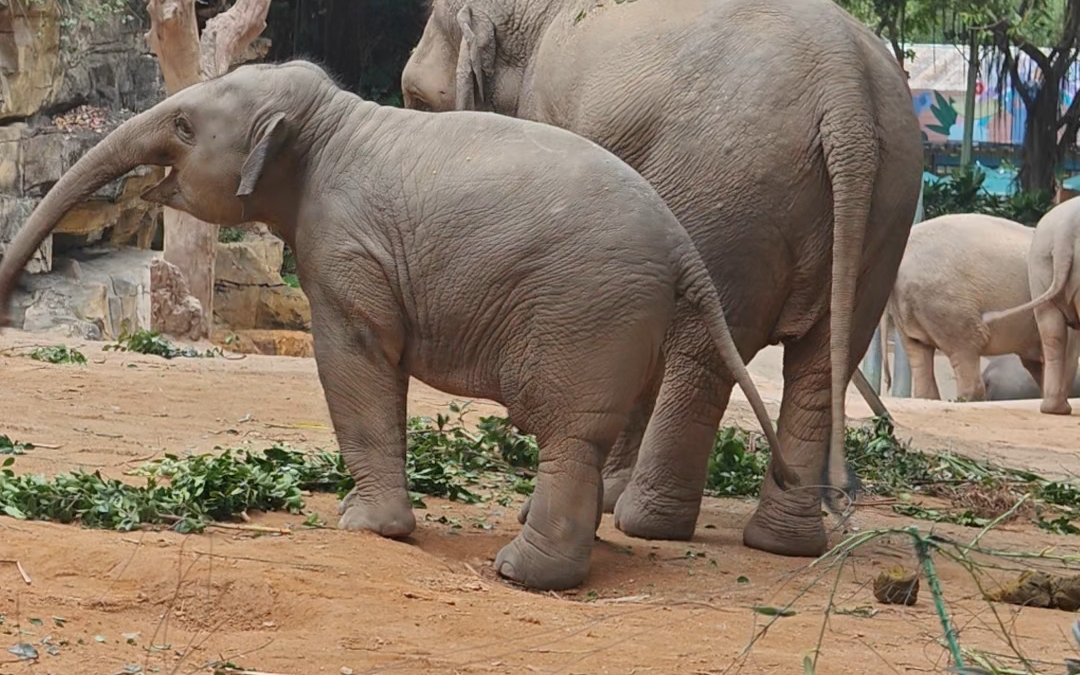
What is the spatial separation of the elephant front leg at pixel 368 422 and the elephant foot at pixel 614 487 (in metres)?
1.47

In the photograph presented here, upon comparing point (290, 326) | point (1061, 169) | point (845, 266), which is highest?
point (845, 266)

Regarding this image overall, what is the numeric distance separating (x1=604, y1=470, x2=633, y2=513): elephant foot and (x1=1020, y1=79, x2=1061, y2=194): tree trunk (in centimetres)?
2029

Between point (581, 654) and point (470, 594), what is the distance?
2.45ft

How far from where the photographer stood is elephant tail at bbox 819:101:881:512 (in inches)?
225

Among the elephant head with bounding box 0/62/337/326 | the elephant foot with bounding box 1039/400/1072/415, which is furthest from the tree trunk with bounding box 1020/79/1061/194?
the elephant head with bounding box 0/62/337/326

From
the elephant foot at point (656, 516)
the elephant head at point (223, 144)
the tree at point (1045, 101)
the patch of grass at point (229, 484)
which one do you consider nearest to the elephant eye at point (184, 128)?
the elephant head at point (223, 144)

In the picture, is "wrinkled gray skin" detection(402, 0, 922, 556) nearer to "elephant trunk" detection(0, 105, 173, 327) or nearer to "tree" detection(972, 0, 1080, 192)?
"elephant trunk" detection(0, 105, 173, 327)

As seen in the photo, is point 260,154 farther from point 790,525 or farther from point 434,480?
point 790,525

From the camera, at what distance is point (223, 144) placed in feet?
18.3

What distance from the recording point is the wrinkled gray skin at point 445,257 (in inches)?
201

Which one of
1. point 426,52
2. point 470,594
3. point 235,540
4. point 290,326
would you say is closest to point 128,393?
point 426,52

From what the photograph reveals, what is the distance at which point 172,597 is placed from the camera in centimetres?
434

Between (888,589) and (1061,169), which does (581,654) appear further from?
(1061,169)

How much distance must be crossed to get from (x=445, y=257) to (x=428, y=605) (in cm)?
119
